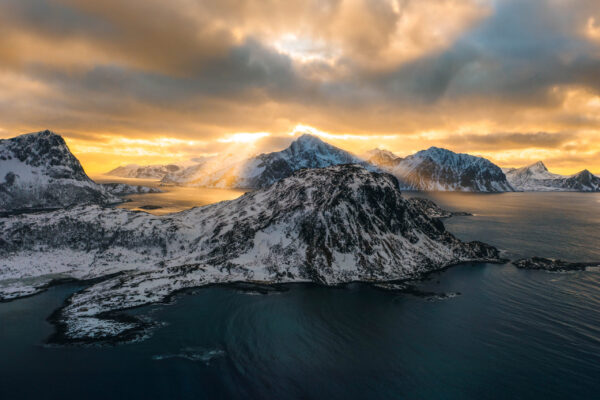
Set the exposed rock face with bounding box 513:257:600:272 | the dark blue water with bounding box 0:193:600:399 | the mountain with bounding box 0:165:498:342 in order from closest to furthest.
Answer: the dark blue water with bounding box 0:193:600:399, the mountain with bounding box 0:165:498:342, the exposed rock face with bounding box 513:257:600:272

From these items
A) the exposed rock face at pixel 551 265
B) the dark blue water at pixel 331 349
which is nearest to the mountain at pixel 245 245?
the dark blue water at pixel 331 349

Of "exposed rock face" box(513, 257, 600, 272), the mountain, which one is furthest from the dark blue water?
"exposed rock face" box(513, 257, 600, 272)

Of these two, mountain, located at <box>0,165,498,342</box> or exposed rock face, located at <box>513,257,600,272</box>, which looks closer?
mountain, located at <box>0,165,498,342</box>

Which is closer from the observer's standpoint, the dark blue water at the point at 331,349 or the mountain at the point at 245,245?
the dark blue water at the point at 331,349

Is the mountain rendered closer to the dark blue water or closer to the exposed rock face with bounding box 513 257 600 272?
the dark blue water

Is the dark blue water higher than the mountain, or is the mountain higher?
the mountain

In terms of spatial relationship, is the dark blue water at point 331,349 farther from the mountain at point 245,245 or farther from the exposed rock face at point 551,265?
the exposed rock face at point 551,265

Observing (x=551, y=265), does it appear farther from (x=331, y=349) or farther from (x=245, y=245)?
(x=245, y=245)
